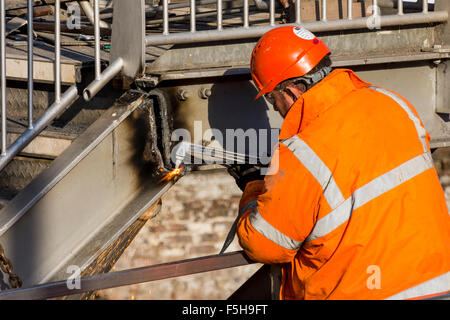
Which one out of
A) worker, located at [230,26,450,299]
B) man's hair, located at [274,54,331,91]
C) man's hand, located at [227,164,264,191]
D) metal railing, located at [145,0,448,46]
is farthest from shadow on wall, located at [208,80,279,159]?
worker, located at [230,26,450,299]

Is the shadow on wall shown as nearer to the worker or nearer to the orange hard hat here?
the orange hard hat

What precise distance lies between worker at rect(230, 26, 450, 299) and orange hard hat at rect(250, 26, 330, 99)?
0.44 feet

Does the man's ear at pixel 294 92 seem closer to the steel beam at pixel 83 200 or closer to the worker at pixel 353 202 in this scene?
the worker at pixel 353 202

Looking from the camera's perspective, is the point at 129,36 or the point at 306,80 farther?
the point at 129,36

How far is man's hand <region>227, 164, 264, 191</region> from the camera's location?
11.2 feet

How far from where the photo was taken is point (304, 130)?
2727 millimetres

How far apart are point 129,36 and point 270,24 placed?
2.56 feet

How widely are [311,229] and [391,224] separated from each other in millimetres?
328

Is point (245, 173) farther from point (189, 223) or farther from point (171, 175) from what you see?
point (189, 223)

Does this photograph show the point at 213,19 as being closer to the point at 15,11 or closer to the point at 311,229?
the point at 15,11

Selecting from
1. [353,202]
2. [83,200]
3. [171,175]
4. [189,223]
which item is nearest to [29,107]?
[83,200]

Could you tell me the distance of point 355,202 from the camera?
262cm

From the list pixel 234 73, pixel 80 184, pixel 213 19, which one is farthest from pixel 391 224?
pixel 213 19
